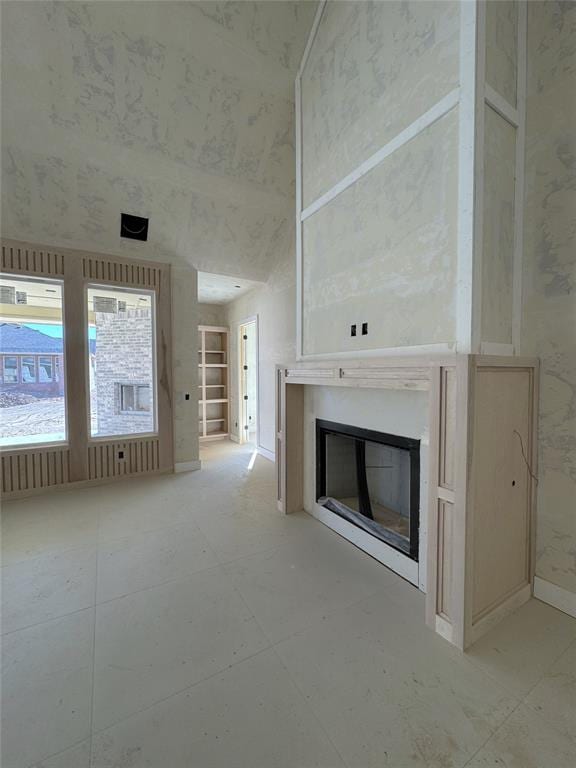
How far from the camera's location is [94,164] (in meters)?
3.17

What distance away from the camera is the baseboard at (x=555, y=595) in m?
1.82

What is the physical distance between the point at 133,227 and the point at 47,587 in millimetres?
3595

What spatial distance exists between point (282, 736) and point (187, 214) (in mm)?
4412

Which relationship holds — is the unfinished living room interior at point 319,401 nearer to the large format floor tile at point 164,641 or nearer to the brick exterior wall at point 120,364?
the large format floor tile at point 164,641

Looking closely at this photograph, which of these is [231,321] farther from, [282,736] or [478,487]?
[282,736]

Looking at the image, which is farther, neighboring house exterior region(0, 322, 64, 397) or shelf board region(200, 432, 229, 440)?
shelf board region(200, 432, 229, 440)

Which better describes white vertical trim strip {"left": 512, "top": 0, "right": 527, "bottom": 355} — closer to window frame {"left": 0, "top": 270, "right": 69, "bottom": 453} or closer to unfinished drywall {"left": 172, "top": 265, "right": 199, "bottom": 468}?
unfinished drywall {"left": 172, "top": 265, "right": 199, "bottom": 468}

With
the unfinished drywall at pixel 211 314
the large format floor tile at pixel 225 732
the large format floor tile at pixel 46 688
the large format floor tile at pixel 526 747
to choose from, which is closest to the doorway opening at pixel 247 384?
the unfinished drywall at pixel 211 314

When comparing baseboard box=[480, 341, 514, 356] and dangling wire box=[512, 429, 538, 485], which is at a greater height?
baseboard box=[480, 341, 514, 356]

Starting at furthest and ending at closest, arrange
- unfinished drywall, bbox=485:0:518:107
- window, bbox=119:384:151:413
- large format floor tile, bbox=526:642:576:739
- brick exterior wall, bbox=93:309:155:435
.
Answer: window, bbox=119:384:151:413 → brick exterior wall, bbox=93:309:155:435 → unfinished drywall, bbox=485:0:518:107 → large format floor tile, bbox=526:642:576:739

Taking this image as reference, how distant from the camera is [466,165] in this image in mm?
1624

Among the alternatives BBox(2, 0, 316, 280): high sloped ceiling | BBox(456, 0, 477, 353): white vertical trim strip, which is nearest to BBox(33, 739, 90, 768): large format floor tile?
BBox(456, 0, 477, 353): white vertical trim strip

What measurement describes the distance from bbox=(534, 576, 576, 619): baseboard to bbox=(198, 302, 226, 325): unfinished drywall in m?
6.06

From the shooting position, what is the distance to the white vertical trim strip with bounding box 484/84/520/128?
5.53ft
